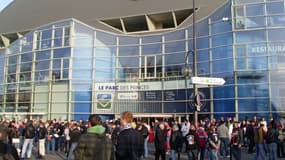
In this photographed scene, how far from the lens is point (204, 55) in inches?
Result: 1273

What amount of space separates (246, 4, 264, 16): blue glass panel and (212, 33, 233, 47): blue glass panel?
2378 millimetres

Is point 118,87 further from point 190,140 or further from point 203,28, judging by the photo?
point 190,140

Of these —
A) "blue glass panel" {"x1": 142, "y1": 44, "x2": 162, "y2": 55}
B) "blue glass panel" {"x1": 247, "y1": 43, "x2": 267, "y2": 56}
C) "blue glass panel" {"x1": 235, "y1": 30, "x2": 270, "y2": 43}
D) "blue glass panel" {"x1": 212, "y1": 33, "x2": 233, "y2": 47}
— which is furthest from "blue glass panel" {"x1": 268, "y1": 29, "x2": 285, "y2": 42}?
"blue glass panel" {"x1": 142, "y1": 44, "x2": 162, "y2": 55}

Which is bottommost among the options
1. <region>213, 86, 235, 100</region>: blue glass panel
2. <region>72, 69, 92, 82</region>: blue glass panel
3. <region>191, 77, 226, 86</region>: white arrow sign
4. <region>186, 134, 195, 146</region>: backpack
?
<region>186, 134, 195, 146</region>: backpack

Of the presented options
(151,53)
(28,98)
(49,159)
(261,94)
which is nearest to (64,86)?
(28,98)

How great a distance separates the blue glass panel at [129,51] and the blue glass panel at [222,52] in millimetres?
9205

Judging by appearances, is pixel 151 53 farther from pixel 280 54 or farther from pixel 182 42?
pixel 280 54

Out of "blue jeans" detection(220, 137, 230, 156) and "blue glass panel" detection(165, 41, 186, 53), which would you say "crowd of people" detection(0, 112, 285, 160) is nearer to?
"blue jeans" detection(220, 137, 230, 156)

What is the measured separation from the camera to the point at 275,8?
95.6 ft

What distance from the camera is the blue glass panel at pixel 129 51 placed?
124 ft

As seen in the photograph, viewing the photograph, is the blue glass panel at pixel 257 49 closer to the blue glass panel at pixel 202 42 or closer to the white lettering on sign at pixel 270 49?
the white lettering on sign at pixel 270 49

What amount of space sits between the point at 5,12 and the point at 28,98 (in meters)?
23.0

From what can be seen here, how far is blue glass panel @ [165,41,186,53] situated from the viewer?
34.8m

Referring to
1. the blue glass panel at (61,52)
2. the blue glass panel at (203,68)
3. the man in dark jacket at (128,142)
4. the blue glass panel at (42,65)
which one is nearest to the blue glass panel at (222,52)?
the blue glass panel at (203,68)
